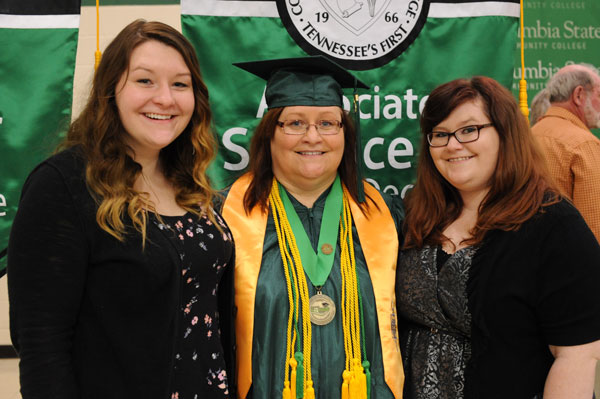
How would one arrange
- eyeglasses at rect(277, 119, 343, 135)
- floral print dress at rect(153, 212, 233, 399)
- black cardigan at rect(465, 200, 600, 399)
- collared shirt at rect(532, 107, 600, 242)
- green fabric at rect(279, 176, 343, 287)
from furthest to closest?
collared shirt at rect(532, 107, 600, 242) → eyeglasses at rect(277, 119, 343, 135) → green fabric at rect(279, 176, 343, 287) → black cardigan at rect(465, 200, 600, 399) → floral print dress at rect(153, 212, 233, 399)

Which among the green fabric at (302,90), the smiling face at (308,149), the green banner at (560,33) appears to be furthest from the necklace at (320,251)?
the green banner at (560,33)

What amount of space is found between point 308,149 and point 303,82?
255mm

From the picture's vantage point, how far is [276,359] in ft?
6.64

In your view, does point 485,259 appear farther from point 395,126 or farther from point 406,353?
point 395,126

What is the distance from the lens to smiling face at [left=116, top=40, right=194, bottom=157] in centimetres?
162

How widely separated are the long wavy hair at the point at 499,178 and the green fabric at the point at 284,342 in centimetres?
35

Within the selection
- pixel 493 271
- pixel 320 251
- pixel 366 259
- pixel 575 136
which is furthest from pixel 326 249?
pixel 575 136

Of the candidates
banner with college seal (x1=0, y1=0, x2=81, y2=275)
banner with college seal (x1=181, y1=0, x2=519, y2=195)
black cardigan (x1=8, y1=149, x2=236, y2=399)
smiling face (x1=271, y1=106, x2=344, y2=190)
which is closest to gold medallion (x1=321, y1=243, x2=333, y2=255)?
smiling face (x1=271, y1=106, x2=344, y2=190)

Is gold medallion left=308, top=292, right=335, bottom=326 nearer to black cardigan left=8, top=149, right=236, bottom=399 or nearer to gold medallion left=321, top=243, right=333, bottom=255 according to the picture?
gold medallion left=321, top=243, right=333, bottom=255

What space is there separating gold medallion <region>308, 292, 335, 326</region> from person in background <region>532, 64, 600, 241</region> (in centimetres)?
147

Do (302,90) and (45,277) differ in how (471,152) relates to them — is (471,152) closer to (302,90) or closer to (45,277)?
(302,90)

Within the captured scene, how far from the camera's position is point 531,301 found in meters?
1.89

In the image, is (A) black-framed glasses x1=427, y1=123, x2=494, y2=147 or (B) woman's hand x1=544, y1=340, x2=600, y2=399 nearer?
(B) woman's hand x1=544, y1=340, x2=600, y2=399

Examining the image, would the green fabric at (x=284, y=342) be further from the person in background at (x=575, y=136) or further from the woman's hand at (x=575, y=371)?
the person in background at (x=575, y=136)
